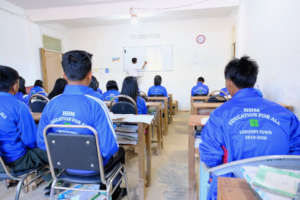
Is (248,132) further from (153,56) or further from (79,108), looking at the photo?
(153,56)

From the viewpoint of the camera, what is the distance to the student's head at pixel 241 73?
105 cm

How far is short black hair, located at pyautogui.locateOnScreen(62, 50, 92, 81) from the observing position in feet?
3.60

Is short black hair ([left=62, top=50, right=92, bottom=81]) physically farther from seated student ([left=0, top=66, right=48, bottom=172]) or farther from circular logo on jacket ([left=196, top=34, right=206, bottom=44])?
circular logo on jacket ([left=196, top=34, right=206, bottom=44])

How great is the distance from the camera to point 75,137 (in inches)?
37.3

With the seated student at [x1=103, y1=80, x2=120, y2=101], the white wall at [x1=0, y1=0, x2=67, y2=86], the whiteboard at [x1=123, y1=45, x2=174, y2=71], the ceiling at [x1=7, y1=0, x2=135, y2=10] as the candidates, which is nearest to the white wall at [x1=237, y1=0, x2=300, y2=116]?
the seated student at [x1=103, y1=80, x2=120, y2=101]

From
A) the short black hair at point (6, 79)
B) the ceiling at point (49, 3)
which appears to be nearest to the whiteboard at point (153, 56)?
the ceiling at point (49, 3)

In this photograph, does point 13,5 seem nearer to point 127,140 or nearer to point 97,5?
point 97,5

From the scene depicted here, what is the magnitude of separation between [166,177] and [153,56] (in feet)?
14.6

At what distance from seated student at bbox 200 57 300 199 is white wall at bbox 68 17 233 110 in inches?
191

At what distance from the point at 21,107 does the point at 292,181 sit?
153 centimetres

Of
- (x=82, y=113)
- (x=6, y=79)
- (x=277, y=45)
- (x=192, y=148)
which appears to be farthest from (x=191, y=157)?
(x=277, y=45)

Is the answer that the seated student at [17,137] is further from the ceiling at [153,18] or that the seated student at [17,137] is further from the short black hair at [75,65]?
the ceiling at [153,18]

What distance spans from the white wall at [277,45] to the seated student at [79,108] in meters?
1.92

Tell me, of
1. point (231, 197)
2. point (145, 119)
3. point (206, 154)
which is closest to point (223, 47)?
point (145, 119)
